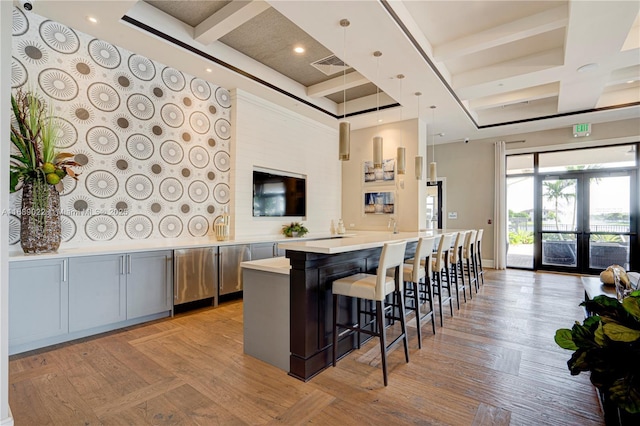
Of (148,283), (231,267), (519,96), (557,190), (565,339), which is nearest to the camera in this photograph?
(565,339)

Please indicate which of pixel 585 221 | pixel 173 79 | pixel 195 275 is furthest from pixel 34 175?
pixel 585 221

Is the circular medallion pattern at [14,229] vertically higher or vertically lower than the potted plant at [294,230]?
higher

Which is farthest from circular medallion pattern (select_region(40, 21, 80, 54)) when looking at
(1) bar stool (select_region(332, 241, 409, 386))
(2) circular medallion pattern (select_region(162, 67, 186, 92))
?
(1) bar stool (select_region(332, 241, 409, 386))

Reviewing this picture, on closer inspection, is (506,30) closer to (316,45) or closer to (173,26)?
(316,45)

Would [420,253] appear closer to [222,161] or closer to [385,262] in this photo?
[385,262]

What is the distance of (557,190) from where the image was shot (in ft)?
23.0

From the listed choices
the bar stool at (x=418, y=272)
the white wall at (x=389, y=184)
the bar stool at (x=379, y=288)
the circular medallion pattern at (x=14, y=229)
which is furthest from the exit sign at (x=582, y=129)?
the circular medallion pattern at (x=14, y=229)

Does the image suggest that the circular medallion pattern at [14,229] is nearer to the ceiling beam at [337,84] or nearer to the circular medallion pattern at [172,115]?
the circular medallion pattern at [172,115]

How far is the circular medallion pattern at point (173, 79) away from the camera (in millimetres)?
4328

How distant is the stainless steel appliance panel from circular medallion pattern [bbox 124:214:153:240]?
37.6 inches

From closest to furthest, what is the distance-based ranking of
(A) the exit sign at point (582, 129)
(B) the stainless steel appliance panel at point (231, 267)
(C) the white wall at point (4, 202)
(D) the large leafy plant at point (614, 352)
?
(D) the large leafy plant at point (614, 352) < (C) the white wall at point (4, 202) < (B) the stainless steel appliance panel at point (231, 267) < (A) the exit sign at point (582, 129)

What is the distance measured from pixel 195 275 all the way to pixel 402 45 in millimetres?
3765

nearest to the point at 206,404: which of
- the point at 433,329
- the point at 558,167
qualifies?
the point at 433,329

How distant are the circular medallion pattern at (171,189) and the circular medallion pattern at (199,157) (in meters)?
0.40
